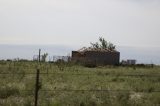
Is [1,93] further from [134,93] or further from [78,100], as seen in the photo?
[134,93]

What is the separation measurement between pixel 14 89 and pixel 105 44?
82.0 m

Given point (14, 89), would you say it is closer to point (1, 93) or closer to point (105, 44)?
point (1, 93)

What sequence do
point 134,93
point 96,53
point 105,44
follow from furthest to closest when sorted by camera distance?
point 105,44 < point 96,53 < point 134,93

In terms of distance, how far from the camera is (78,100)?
14.5m

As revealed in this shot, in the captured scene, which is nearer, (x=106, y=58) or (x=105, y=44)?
(x=106, y=58)

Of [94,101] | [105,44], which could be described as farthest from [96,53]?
[94,101]

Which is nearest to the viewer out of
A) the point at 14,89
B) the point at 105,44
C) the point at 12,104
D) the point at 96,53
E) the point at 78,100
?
the point at 12,104

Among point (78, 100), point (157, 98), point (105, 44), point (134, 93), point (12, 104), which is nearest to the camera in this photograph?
point (12, 104)

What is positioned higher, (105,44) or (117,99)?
(105,44)

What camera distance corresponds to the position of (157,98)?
51.8ft

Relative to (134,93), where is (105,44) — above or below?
above

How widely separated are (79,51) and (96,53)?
350 centimetres

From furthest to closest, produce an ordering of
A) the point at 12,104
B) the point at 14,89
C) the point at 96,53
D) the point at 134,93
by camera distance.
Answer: the point at 96,53
the point at 134,93
the point at 14,89
the point at 12,104

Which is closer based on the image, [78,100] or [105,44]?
[78,100]
